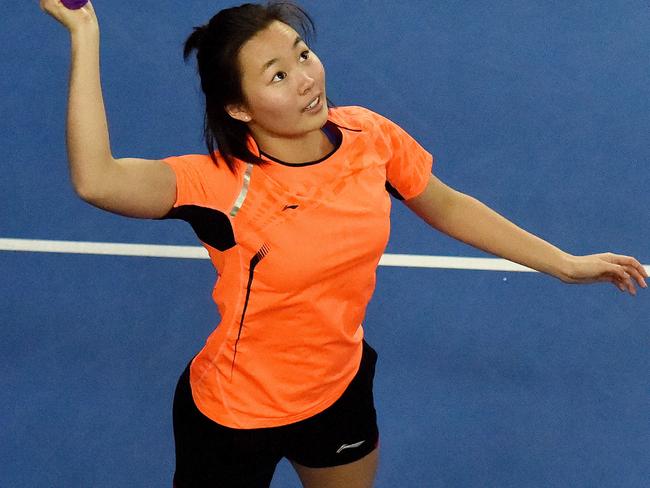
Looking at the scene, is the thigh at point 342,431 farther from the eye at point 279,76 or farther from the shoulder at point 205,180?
the eye at point 279,76

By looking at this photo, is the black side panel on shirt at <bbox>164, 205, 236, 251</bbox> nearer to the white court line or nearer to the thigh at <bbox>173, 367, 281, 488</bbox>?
the thigh at <bbox>173, 367, 281, 488</bbox>

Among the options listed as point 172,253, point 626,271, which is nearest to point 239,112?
point 626,271

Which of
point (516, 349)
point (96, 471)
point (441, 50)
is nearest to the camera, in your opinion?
point (96, 471)

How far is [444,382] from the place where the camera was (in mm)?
3717

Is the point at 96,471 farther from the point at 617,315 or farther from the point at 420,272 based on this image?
the point at 617,315

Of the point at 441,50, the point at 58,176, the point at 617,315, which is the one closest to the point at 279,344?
the point at 617,315

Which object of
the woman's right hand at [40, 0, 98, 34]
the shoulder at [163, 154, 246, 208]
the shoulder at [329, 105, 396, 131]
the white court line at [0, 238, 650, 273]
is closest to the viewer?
the woman's right hand at [40, 0, 98, 34]

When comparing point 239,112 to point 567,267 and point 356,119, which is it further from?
point 567,267

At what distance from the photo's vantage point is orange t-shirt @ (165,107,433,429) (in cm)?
218

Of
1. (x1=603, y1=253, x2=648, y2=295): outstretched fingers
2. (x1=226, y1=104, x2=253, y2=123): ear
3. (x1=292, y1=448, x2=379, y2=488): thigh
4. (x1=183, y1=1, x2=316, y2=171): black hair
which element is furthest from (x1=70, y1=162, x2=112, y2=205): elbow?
(x1=603, y1=253, x2=648, y2=295): outstretched fingers

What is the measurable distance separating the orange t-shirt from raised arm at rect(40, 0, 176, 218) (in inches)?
5.5

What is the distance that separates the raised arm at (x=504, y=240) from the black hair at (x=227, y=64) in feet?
1.71

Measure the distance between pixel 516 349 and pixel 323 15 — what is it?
73.0 inches

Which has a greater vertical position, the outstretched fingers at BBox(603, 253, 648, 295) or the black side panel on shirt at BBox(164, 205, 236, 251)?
the black side panel on shirt at BBox(164, 205, 236, 251)
